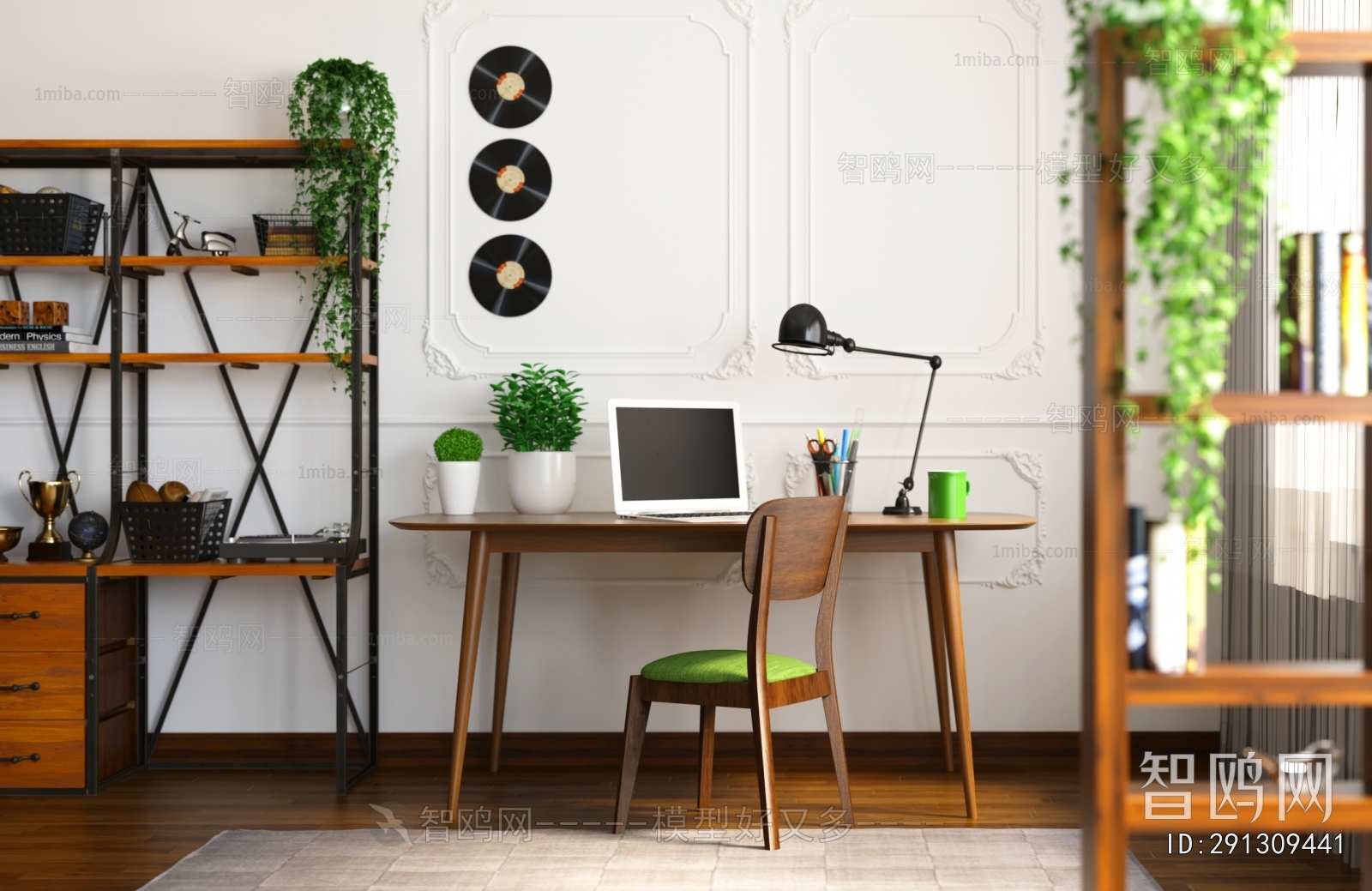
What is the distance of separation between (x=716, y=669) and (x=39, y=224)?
2439mm

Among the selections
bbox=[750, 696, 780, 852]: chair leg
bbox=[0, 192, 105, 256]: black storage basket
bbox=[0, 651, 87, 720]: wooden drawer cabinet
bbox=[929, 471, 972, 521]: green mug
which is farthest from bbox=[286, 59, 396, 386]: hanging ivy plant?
bbox=[929, 471, 972, 521]: green mug

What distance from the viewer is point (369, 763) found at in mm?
3439

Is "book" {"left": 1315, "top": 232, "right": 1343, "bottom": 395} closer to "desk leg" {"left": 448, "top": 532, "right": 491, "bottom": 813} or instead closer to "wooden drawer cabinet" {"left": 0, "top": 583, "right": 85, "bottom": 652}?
"desk leg" {"left": 448, "top": 532, "right": 491, "bottom": 813}

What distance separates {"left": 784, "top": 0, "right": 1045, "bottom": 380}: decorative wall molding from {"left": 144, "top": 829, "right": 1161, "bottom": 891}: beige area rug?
144 cm

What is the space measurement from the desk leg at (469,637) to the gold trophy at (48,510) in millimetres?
1327

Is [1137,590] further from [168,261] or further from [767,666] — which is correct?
[168,261]

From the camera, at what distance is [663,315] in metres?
3.54

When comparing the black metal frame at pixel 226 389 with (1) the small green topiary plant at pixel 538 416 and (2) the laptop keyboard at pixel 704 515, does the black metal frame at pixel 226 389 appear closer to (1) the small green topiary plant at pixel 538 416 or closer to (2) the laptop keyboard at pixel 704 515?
(1) the small green topiary plant at pixel 538 416

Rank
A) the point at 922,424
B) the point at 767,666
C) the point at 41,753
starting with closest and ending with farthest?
the point at 767,666, the point at 41,753, the point at 922,424

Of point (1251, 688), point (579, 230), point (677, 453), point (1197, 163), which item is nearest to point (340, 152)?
point (579, 230)

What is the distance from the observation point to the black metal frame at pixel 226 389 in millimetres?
3293

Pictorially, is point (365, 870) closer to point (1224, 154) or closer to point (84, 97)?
point (1224, 154)

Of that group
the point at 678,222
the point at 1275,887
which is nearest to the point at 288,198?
the point at 678,222

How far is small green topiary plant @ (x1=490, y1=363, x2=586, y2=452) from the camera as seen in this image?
129 inches
